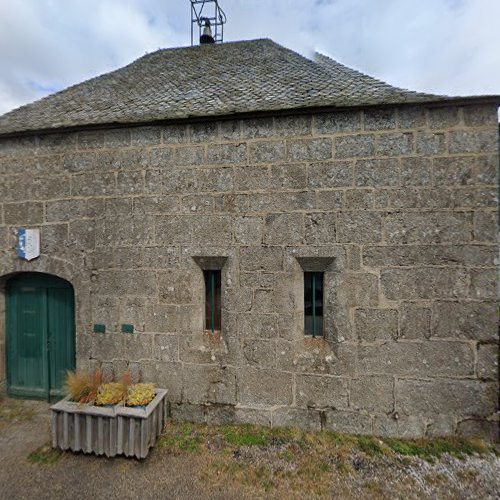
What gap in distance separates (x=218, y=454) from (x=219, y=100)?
184 inches

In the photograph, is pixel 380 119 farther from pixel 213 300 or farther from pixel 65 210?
pixel 65 210

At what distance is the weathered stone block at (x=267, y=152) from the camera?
11.8 ft

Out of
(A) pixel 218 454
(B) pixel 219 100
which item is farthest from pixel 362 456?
(B) pixel 219 100

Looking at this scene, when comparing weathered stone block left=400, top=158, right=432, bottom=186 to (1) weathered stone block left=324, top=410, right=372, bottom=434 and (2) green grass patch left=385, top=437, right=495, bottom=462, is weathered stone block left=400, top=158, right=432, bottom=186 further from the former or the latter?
(2) green grass patch left=385, top=437, right=495, bottom=462

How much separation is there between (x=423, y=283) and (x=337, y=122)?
2325 mm

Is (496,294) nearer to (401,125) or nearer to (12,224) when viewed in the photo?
(401,125)

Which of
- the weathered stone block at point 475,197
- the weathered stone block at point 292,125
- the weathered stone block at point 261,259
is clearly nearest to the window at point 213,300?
the weathered stone block at point 261,259

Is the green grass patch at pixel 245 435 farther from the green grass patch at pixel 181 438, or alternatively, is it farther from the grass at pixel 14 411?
the grass at pixel 14 411

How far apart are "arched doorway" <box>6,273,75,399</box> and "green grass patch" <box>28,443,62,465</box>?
1.19 meters

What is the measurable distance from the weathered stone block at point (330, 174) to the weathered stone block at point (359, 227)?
0.42 meters

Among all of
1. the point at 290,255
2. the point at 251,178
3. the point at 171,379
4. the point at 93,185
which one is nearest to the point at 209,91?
the point at 251,178

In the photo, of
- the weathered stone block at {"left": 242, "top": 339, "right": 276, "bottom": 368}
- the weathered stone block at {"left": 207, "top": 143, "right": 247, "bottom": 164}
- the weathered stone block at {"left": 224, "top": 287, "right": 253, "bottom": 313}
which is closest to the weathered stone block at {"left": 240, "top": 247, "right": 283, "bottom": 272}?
the weathered stone block at {"left": 224, "top": 287, "right": 253, "bottom": 313}

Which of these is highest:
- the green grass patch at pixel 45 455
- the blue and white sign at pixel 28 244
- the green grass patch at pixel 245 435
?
the blue and white sign at pixel 28 244

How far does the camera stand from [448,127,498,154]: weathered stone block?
3.24 m
